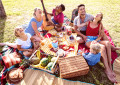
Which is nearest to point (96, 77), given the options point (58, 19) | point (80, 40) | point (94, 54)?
point (94, 54)

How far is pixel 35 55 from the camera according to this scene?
136 inches

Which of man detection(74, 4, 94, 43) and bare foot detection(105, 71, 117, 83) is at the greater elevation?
man detection(74, 4, 94, 43)

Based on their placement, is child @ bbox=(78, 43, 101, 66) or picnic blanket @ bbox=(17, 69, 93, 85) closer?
picnic blanket @ bbox=(17, 69, 93, 85)

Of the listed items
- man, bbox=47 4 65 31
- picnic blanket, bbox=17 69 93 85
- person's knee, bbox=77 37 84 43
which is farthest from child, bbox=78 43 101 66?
man, bbox=47 4 65 31

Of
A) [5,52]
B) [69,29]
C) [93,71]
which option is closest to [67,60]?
[93,71]

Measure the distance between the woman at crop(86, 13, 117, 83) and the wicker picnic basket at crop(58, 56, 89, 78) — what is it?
801mm

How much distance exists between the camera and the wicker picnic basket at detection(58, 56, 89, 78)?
288 cm

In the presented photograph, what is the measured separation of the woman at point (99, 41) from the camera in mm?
3195

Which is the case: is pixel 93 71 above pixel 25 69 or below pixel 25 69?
below

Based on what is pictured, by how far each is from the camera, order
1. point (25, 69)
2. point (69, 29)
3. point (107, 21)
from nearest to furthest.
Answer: point (25, 69)
point (69, 29)
point (107, 21)

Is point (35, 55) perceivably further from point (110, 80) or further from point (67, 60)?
point (110, 80)

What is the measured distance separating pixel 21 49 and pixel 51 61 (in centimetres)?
127

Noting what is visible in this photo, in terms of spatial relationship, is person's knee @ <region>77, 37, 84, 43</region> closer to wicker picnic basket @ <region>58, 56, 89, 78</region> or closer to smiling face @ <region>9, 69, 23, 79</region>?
wicker picnic basket @ <region>58, 56, 89, 78</region>

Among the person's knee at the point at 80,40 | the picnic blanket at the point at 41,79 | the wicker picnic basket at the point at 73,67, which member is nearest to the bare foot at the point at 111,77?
the wicker picnic basket at the point at 73,67
